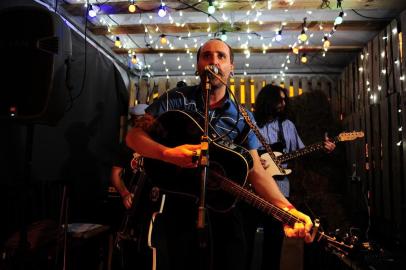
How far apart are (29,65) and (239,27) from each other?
3350 mm

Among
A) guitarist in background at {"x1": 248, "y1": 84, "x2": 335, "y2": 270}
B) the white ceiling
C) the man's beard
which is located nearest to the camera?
guitarist in background at {"x1": 248, "y1": 84, "x2": 335, "y2": 270}

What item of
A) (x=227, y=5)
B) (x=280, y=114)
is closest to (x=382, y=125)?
(x=280, y=114)

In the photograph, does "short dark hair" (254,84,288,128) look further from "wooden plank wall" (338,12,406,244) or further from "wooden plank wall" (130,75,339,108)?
"wooden plank wall" (130,75,339,108)

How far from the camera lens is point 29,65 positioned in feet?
8.17

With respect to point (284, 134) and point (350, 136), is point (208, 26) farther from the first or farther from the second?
point (350, 136)

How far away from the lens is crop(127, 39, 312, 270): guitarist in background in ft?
5.65

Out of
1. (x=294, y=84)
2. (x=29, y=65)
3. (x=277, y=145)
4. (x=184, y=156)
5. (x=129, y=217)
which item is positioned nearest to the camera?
(x=184, y=156)

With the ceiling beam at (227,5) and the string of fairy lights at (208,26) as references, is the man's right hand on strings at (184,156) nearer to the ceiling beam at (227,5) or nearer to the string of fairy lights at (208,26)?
the string of fairy lights at (208,26)

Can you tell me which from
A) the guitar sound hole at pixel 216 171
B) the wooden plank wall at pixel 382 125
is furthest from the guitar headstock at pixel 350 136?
the guitar sound hole at pixel 216 171

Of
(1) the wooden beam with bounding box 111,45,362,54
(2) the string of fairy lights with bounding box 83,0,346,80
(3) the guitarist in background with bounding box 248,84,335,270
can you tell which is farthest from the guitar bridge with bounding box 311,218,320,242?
(1) the wooden beam with bounding box 111,45,362,54

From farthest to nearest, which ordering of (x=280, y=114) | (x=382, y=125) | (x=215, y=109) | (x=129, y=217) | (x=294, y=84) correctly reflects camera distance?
→ (x=294, y=84) → (x=382, y=125) → (x=280, y=114) → (x=129, y=217) → (x=215, y=109)

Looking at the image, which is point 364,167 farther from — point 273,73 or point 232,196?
point 232,196

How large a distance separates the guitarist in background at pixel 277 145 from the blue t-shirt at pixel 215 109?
4.74ft

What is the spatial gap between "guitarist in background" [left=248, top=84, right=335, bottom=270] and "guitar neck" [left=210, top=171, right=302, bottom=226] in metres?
1.34
